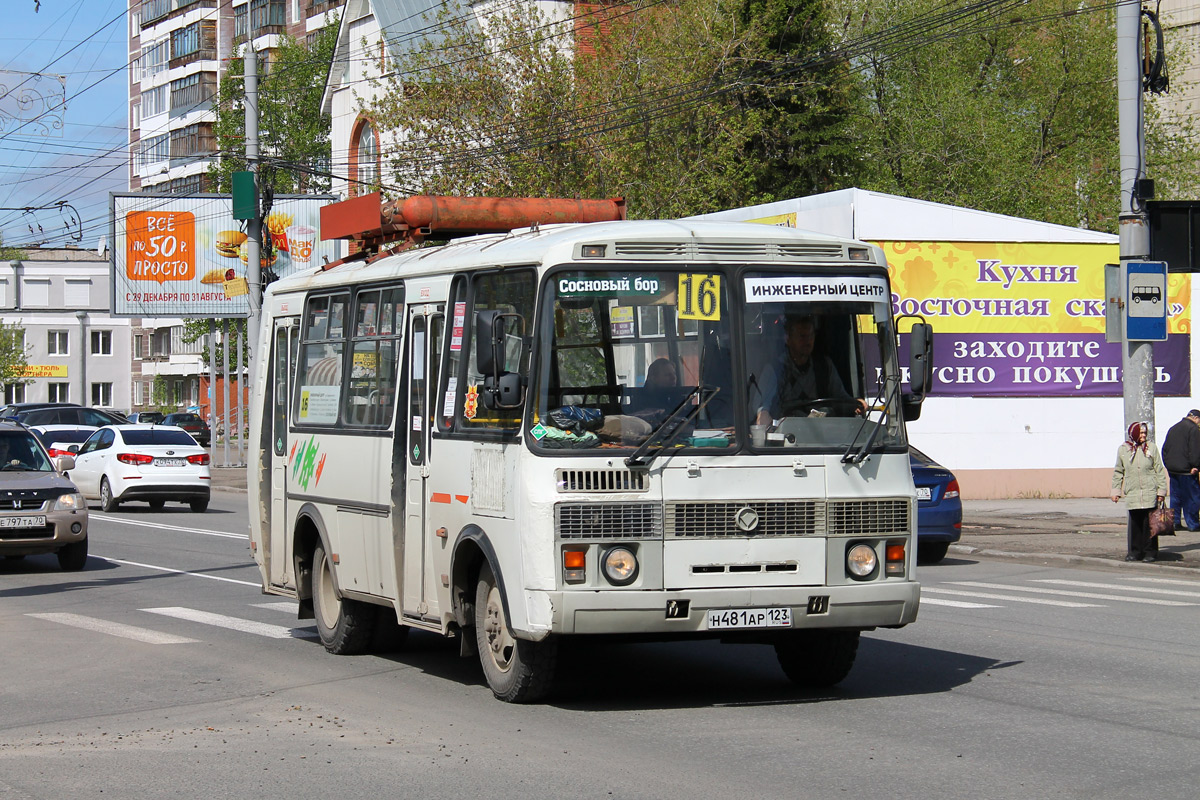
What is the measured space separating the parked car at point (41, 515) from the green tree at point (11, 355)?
80177 millimetres

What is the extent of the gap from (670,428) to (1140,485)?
12.1m

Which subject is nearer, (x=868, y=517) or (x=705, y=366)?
(x=705, y=366)

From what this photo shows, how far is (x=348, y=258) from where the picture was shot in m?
13.0

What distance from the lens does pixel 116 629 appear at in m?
13.4

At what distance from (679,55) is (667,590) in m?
32.5

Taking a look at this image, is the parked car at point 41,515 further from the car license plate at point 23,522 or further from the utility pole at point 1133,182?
Result: the utility pole at point 1133,182

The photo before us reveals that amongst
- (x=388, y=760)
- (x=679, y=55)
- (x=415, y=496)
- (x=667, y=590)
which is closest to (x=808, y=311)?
(x=667, y=590)

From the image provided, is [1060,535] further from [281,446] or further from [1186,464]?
[281,446]

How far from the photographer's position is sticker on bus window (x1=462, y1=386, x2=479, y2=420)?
9484mm

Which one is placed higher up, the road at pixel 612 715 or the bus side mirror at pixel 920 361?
the bus side mirror at pixel 920 361

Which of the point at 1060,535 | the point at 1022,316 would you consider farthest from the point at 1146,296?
the point at 1022,316

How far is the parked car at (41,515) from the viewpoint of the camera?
18062mm

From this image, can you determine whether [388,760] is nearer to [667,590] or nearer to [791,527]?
[667,590]

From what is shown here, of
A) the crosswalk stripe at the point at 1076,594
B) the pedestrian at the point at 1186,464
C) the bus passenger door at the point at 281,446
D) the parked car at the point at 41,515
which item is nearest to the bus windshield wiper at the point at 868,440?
the bus passenger door at the point at 281,446
